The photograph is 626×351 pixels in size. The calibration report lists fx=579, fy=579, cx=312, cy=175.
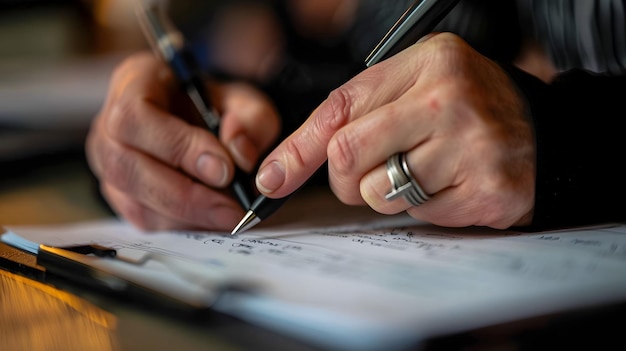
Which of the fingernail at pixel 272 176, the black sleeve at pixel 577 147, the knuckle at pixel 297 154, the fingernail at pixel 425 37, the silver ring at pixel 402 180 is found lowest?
the black sleeve at pixel 577 147

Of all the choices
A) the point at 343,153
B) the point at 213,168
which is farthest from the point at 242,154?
the point at 343,153

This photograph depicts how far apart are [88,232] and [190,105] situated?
153mm

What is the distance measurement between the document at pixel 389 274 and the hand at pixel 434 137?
0.08 ft

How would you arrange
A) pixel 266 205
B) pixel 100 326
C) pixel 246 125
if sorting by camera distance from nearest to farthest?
pixel 100 326 < pixel 266 205 < pixel 246 125

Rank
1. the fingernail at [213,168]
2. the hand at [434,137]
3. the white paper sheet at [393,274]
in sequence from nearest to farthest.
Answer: the white paper sheet at [393,274] < the hand at [434,137] < the fingernail at [213,168]

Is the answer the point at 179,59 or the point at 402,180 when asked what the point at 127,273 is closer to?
the point at 402,180

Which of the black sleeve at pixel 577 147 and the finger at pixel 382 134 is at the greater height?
the finger at pixel 382 134

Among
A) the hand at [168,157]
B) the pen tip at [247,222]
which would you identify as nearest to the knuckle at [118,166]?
the hand at [168,157]

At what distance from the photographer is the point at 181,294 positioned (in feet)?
0.83

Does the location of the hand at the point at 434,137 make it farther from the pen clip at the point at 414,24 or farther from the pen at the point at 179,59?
the pen at the point at 179,59

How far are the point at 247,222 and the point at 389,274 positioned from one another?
148mm

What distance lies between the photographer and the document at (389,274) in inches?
8.2

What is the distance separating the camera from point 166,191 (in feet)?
1.42

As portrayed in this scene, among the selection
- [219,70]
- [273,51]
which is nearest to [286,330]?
[219,70]
